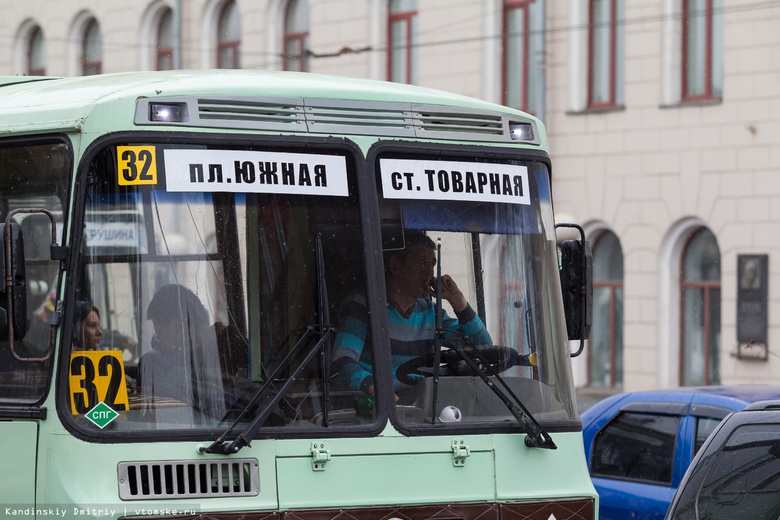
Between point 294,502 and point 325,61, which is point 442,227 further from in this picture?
point 325,61

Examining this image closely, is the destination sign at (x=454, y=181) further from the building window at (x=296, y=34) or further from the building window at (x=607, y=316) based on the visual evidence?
the building window at (x=296, y=34)

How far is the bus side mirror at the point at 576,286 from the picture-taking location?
6961 mm

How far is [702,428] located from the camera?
9062 millimetres

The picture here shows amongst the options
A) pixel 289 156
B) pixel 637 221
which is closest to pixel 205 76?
pixel 289 156

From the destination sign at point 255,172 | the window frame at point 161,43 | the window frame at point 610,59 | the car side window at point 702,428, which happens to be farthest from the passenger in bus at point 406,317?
the window frame at point 161,43

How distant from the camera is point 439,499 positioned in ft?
20.2

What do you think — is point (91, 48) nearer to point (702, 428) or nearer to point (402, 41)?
point (402, 41)

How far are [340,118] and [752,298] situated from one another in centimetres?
1700

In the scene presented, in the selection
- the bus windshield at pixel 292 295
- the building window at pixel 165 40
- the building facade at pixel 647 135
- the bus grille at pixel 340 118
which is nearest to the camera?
the bus windshield at pixel 292 295

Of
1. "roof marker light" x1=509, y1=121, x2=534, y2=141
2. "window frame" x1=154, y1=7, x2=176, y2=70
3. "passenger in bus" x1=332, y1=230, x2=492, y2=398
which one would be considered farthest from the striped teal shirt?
"window frame" x1=154, y1=7, x2=176, y2=70

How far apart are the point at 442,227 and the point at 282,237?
2.33ft

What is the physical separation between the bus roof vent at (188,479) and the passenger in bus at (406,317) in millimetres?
541

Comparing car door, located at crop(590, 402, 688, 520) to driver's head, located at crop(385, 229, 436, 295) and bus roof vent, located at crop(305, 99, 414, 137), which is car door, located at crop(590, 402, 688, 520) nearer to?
driver's head, located at crop(385, 229, 436, 295)

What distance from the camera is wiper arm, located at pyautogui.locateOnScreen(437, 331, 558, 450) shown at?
6.34 metres
